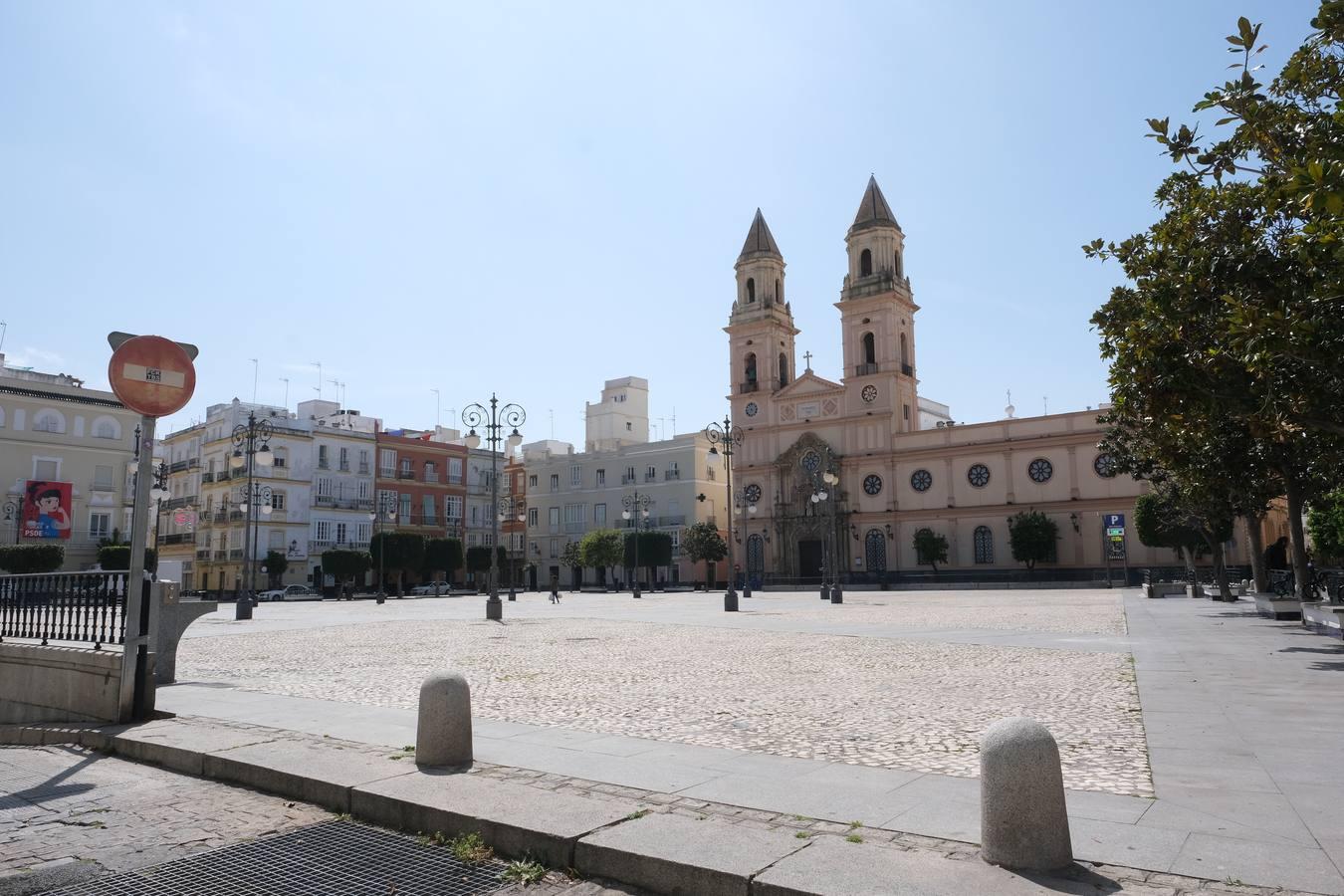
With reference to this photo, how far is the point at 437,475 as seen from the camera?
74312 millimetres

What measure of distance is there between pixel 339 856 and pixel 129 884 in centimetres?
94

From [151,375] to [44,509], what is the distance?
54181mm

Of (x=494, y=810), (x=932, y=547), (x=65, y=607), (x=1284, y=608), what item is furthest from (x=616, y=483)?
(x=494, y=810)

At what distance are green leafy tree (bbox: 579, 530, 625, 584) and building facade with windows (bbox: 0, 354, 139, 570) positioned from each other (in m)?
30.2

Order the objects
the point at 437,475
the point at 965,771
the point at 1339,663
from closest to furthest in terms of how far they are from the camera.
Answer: the point at 965,771, the point at 1339,663, the point at 437,475

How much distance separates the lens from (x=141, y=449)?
818cm

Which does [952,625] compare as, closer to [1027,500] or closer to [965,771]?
[965,771]

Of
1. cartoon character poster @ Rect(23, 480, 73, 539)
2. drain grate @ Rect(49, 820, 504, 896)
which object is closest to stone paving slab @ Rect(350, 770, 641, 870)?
drain grate @ Rect(49, 820, 504, 896)

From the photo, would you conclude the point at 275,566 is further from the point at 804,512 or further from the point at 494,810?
the point at 494,810

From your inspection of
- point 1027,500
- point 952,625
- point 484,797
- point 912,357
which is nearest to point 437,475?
point 912,357

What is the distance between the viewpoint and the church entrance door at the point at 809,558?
6475 cm

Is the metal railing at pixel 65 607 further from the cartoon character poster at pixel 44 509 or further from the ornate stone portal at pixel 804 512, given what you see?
the ornate stone portal at pixel 804 512

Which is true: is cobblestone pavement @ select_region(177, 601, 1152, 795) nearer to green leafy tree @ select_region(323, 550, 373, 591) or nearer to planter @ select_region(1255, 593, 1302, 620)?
planter @ select_region(1255, 593, 1302, 620)

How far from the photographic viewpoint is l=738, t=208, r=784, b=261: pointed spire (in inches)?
2771
